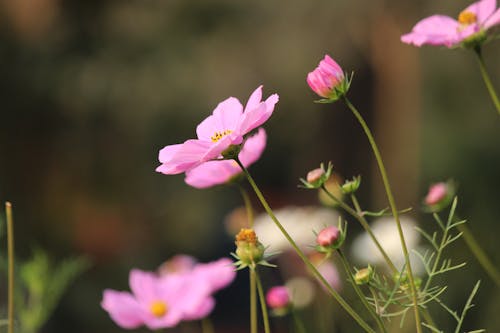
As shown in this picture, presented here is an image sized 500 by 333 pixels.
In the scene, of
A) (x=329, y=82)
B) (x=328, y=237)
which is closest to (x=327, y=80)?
(x=329, y=82)

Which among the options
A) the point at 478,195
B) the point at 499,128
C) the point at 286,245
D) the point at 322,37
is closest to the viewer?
the point at 286,245

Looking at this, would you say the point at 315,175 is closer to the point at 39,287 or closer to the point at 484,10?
the point at 484,10

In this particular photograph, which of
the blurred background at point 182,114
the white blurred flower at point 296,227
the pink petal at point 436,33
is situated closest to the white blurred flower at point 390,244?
the white blurred flower at point 296,227

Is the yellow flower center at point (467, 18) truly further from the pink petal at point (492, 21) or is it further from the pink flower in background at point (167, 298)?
the pink flower in background at point (167, 298)

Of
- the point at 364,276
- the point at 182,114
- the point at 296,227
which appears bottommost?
the point at 364,276

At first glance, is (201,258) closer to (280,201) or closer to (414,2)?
(280,201)

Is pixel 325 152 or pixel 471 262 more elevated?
pixel 325 152

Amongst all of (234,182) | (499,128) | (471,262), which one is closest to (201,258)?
(499,128)

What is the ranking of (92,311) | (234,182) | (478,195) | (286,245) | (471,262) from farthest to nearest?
(92,311)
(478,195)
(471,262)
(286,245)
(234,182)
